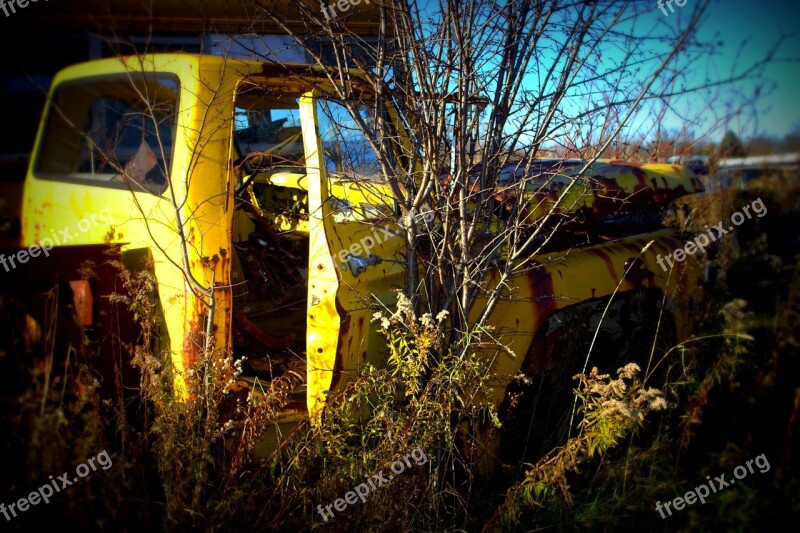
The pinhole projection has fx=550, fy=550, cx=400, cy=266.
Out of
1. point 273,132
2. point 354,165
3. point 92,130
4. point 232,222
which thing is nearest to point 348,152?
point 354,165

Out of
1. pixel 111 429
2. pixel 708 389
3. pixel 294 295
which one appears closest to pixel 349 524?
pixel 111 429

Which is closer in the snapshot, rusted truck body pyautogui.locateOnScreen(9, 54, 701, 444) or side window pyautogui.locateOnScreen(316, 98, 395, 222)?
rusted truck body pyautogui.locateOnScreen(9, 54, 701, 444)

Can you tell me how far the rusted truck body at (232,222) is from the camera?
234cm

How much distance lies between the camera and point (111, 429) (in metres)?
2.52

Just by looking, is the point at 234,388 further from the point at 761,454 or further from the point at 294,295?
the point at 761,454

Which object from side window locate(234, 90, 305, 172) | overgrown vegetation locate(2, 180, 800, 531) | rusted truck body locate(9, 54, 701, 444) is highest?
side window locate(234, 90, 305, 172)

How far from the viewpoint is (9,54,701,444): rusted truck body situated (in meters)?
2.34

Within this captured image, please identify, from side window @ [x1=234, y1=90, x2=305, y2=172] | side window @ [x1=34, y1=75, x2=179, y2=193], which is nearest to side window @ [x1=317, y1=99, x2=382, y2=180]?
side window @ [x1=234, y1=90, x2=305, y2=172]

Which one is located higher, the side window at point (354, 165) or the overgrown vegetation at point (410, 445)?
the side window at point (354, 165)

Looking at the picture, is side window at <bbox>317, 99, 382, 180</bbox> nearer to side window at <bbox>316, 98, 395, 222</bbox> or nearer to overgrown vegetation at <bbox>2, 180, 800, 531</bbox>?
side window at <bbox>316, 98, 395, 222</bbox>

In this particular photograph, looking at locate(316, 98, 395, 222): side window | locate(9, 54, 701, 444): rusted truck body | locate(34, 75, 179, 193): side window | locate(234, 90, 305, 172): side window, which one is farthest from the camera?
locate(234, 90, 305, 172): side window

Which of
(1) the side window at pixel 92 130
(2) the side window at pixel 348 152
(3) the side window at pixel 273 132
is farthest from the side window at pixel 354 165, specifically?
(1) the side window at pixel 92 130

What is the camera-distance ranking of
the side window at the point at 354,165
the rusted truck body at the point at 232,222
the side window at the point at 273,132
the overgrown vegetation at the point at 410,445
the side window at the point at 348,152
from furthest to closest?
1. the side window at the point at 273,132
2. the side window at the point at 348,152
3. the side window at the point at 354,165
4. the rusted truck body at the point at 232,222
5. the overgrown vegetation at the point at 410,445

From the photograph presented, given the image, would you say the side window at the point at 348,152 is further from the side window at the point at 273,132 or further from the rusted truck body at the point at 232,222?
the side window at the point at 273,132
